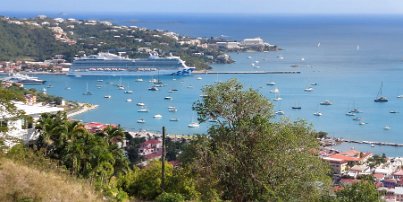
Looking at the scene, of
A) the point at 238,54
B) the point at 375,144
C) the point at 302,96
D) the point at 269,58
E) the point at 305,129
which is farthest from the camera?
the point at 238,54

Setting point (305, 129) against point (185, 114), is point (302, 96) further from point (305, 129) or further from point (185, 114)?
point (305, 129)

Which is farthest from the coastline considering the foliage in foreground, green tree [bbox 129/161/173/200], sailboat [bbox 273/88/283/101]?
the foliage in foreground

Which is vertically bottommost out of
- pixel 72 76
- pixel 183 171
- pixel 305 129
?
pixel 72 76

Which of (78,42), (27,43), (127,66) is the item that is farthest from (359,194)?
(78,42)

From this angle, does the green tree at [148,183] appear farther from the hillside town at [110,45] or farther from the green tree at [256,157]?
the hillside town at [110,45]

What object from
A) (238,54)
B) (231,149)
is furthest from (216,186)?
(238,54)

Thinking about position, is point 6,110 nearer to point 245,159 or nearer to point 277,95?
point 245,159
